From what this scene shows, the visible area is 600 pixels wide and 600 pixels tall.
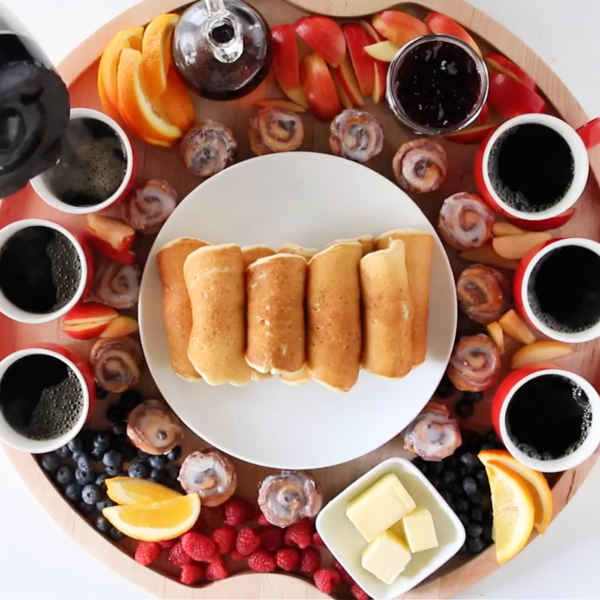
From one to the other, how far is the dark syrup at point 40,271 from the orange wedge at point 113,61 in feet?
0.93

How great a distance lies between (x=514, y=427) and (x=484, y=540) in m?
0.24

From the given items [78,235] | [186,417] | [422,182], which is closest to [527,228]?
[422,182]

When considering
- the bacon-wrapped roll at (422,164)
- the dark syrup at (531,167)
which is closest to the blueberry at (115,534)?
the bacon-wrapped roll at (422,164)

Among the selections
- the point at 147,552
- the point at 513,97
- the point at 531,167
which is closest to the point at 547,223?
the point at 531,167

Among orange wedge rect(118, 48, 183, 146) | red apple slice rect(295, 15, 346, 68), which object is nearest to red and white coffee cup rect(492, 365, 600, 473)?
red apple slice rect(295, 15, 346, 68)

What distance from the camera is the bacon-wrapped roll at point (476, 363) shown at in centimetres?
128

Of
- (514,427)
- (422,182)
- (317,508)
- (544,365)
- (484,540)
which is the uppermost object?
(422,182)

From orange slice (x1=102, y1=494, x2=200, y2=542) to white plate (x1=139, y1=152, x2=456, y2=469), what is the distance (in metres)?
0.15

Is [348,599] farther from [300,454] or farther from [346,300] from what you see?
[346,300]

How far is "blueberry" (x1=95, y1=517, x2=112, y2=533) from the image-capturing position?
4.39 feet

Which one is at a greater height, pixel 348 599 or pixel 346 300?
pixel 346 300

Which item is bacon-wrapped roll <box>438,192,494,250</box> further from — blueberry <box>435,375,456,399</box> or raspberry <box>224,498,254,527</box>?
raspberry <box>224,498,254,527</box>

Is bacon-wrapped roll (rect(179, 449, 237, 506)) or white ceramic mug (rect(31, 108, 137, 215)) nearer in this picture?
white ceramic mug (rect(31, 108, 137, 215))

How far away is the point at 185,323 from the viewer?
1.23 metres
